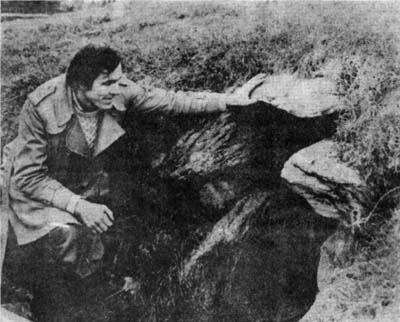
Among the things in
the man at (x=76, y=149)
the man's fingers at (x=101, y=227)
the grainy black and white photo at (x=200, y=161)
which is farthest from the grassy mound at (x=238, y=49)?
the man's fingers at (x=101, y=227)

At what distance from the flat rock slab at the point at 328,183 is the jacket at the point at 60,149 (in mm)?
774

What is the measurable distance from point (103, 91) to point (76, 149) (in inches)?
14.3

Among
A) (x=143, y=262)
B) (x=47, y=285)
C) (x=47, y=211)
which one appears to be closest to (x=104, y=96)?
(x=47, y=211)

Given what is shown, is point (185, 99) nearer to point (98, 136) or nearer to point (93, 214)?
point (98, 136)

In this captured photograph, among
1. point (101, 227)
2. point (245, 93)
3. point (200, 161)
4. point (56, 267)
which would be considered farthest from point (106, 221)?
point (245, 93)

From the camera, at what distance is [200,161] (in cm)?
306

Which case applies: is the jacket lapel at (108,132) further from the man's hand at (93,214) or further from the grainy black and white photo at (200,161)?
the man's hand at (93,214)

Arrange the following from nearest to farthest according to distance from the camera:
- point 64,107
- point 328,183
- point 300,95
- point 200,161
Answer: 1. point 328,183
2. point 300,95
3. point 200,161
4. point 64,107

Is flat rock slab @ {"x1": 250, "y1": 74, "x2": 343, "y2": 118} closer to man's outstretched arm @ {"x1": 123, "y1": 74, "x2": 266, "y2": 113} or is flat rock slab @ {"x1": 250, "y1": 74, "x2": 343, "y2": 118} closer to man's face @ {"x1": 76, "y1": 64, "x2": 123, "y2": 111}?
man's outstretched arm @ {"x1": 123, "y1": 74, "x2": 266, "y2": 113}

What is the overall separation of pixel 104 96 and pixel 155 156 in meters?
0.42

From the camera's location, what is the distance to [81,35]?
331cm

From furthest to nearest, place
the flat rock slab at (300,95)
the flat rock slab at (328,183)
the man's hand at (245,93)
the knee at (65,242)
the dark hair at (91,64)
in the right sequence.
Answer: the knee at (65,242), the dark hair at (91,64), the man's hand at (245,93), the flat rock slab at (300,95), the flat rock slab at (328,183)

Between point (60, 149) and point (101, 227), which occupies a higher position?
point (60, 149)

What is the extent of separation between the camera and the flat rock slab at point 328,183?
2666 millimetres
